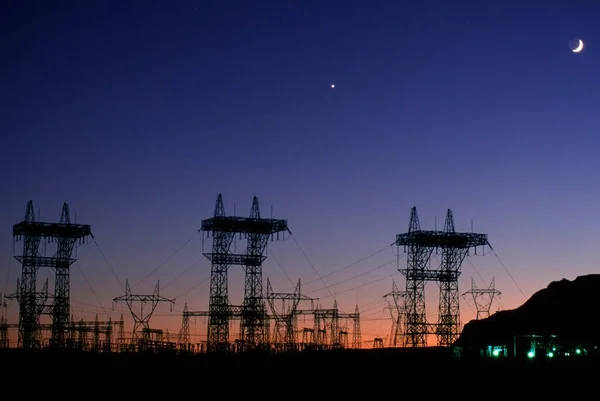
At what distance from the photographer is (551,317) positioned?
9000 cm

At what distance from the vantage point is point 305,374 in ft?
194

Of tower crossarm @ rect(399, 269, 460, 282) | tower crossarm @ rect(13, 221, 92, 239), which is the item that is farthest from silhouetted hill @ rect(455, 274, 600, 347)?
tower crossarm @ rect(13, 221, 92, 239)

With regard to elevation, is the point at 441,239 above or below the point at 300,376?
above

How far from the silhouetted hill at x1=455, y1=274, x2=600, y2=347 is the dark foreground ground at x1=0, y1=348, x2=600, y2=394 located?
23621mm

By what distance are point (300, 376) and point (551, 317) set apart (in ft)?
140

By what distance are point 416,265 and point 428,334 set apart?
7773 mm

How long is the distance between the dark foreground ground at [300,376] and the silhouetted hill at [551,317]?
23.6 metres

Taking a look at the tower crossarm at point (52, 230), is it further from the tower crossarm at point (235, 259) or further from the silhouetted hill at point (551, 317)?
the silhouetted hill at point (551, 317)

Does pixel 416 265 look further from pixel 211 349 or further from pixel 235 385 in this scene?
pixel 235 385

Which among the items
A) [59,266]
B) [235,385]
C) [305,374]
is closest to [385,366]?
[305,374]

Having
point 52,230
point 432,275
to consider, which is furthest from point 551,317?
point 52,230

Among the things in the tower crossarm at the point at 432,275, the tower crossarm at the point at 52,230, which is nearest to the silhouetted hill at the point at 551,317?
the tower crossarm at the point at 432,275

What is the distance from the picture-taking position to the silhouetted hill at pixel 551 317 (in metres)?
84.1

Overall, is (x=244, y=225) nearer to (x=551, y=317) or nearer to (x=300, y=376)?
(x=300, y=376)
